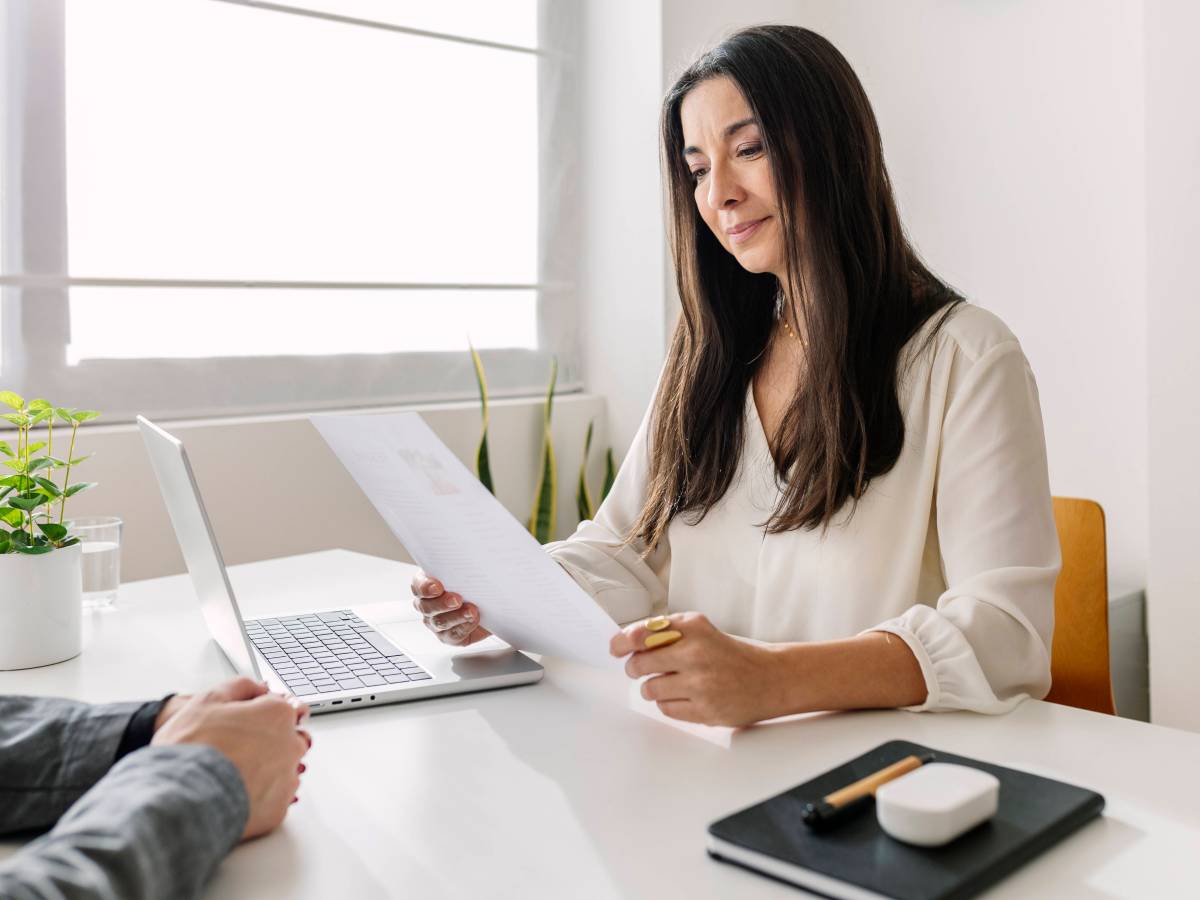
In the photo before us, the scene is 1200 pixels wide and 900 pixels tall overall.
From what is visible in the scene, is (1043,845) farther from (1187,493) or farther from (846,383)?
(1187,493)

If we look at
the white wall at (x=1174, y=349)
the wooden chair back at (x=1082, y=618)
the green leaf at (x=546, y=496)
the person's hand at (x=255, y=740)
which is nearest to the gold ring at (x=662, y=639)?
the person's hand at (x=255, y=740)

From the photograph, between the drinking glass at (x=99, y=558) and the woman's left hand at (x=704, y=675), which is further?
the drinking glass at (x=99, y=558)

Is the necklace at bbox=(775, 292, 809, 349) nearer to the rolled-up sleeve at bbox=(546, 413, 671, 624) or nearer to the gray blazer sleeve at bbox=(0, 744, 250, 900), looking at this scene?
the rolled-up sleeve at bbox=(546, 413, 671, 624)

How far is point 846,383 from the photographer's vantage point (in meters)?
1.42

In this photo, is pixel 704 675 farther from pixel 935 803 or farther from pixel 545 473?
pixel 545 473

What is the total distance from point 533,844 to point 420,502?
1.35 ft

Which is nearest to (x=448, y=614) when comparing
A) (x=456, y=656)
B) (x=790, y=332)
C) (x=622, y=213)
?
(x=456, y=656)

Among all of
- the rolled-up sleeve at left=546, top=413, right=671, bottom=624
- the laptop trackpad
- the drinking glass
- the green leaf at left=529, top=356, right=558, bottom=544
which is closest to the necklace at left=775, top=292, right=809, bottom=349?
the rolled-up sleeve at left=546, top=413, right=671, bottom=624

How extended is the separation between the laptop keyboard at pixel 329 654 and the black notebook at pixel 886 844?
500mm

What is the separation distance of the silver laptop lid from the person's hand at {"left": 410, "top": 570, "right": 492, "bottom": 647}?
0.22 m

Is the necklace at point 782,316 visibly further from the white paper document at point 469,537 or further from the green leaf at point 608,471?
the green leaf at point 608,471

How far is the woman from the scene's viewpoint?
1.13m

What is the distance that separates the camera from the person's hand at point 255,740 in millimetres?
764

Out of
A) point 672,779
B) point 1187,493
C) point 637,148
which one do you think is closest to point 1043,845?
point 672,779
